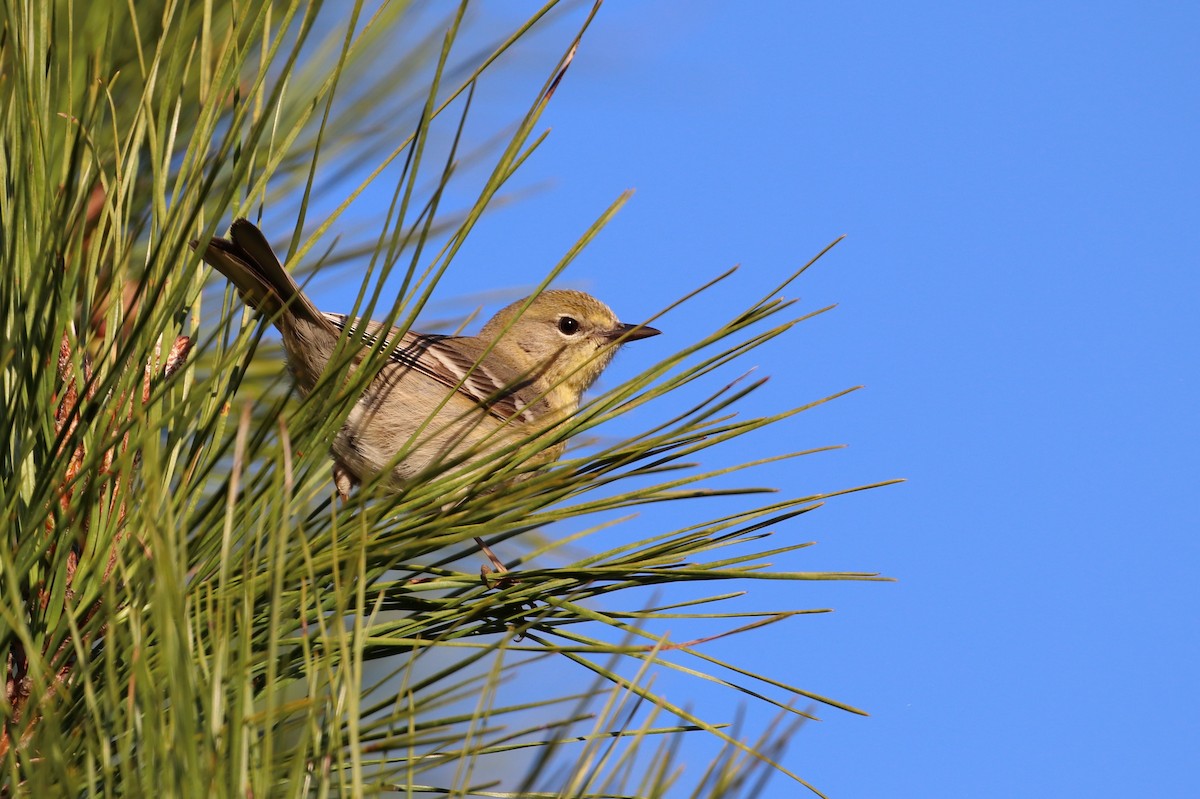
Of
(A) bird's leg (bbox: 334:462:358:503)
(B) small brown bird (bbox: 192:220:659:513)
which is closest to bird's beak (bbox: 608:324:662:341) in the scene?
(B) small brown bird (bbox: 192:220:659:513)

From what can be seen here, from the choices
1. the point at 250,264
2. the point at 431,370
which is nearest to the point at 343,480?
the point at 431,370

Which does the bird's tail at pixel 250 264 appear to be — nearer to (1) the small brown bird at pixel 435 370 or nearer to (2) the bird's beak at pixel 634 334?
(1) the small brown bird at pixel 435 370

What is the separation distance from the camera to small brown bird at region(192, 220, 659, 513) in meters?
2.12

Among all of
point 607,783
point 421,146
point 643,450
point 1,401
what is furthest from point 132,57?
point 607,783

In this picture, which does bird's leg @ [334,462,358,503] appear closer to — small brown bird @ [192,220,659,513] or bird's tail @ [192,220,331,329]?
small brown bird @ [192,220,659,513]

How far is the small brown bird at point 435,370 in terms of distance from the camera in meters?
2.12

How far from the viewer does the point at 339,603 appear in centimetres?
148

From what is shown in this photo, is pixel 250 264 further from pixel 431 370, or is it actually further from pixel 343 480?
pixel 431 370

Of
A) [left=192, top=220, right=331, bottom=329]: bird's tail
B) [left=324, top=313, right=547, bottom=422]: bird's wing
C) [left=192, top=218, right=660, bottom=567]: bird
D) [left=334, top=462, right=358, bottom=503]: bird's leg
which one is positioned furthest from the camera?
[left=334, top=462, right=358, bottom=503]: bird's leg

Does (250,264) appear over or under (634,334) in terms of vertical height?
under

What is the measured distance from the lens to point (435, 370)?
15.0 ft

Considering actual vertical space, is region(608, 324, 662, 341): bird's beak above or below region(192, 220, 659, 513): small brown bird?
above

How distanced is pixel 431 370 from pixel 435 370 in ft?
0.08

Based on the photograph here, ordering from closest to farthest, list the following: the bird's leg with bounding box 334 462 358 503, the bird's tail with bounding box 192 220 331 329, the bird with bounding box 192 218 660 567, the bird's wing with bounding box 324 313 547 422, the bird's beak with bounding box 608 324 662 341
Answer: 1. the bird with bounding box 192 218 660 567
2. the bird's tail with bounding box 192 220 331 329
3. the bird's wing with bounding box 324 313 547 422
4. the bird's leg with bounding box 334 462 358 503
5. the bird's beak with bounding box 608 324 662 341
